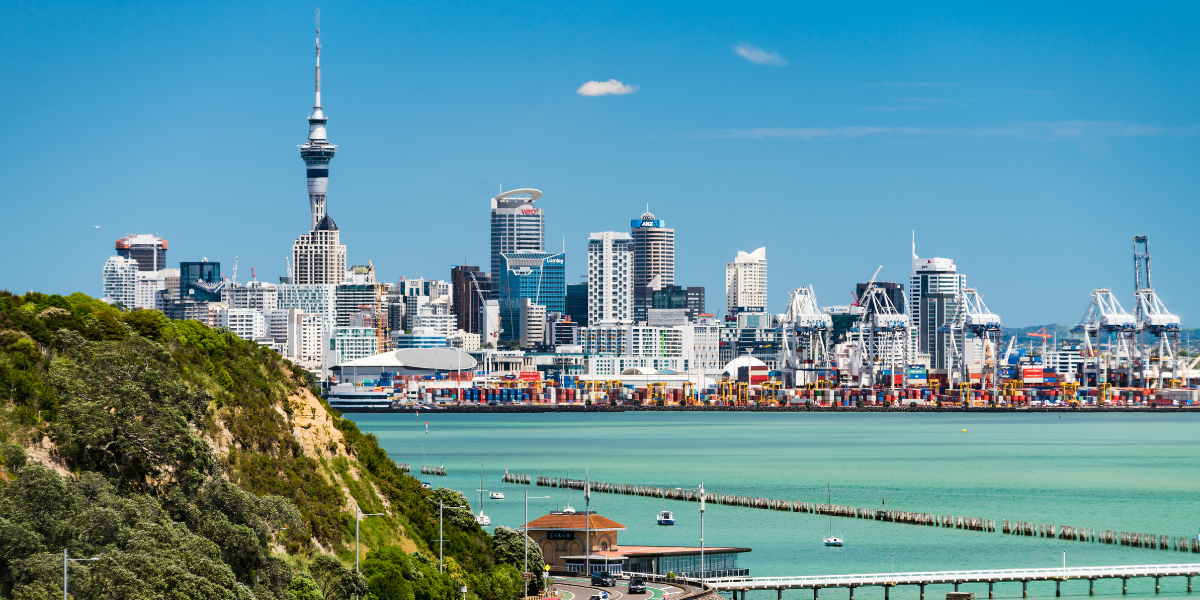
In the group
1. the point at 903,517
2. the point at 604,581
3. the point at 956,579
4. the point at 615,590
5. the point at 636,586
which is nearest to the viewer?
the point at 636,586

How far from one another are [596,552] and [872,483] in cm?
4963

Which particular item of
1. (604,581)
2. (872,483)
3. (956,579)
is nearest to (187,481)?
(604,581)

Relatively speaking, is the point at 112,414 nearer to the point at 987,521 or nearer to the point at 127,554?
the point at 127,554

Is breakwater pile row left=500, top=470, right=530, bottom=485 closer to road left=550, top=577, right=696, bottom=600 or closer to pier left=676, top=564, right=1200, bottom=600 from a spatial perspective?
pier left=676, top=564, right=1200, bottom=600

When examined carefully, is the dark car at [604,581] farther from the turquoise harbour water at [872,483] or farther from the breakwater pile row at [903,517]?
the breakwater pile row at [903,517]

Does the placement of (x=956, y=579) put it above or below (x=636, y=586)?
below

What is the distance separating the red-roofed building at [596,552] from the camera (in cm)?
5425

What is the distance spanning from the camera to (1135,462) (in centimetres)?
12450

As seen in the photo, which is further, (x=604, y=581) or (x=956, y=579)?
(x=956, y=579)

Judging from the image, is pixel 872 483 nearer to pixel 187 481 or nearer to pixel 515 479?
pixel 515 479

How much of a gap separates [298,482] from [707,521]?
1418 inches

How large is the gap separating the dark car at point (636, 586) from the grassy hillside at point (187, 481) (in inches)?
148

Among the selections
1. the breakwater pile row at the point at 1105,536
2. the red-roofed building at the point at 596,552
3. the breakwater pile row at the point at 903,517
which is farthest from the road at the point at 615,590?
the breakwater pile row at the point at 1105,536

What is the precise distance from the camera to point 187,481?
3816 centimetres
